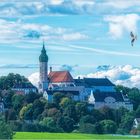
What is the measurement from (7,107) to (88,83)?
5.40m

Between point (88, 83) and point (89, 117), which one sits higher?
point (88, 83)

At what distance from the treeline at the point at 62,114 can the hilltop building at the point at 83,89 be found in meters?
1.00

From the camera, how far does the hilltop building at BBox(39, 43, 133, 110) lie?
69.7ft

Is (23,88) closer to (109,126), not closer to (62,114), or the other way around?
(62,114)

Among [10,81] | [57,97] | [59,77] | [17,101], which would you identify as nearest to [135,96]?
[57,97]

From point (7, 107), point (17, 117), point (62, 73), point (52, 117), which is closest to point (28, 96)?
point (7, 107)

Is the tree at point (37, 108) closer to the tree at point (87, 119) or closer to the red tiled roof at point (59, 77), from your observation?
the tree at point (87, 119)

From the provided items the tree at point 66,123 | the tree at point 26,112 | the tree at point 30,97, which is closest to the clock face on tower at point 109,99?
the tree at point 30,97

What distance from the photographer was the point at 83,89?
931 inches

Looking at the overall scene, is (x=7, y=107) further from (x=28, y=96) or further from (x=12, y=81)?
(x=12, y=81)

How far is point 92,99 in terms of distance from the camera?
22094 mm

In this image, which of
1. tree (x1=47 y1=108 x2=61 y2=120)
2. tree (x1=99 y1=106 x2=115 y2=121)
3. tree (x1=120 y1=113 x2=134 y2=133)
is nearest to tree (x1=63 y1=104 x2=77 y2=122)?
tree (x1=47 y1=108 x2=61 y2=120)

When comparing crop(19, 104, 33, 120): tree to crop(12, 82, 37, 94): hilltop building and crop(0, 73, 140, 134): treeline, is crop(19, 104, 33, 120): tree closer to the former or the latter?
crop(0, 73, 140, 134): treeline

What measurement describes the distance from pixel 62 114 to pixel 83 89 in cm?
663
